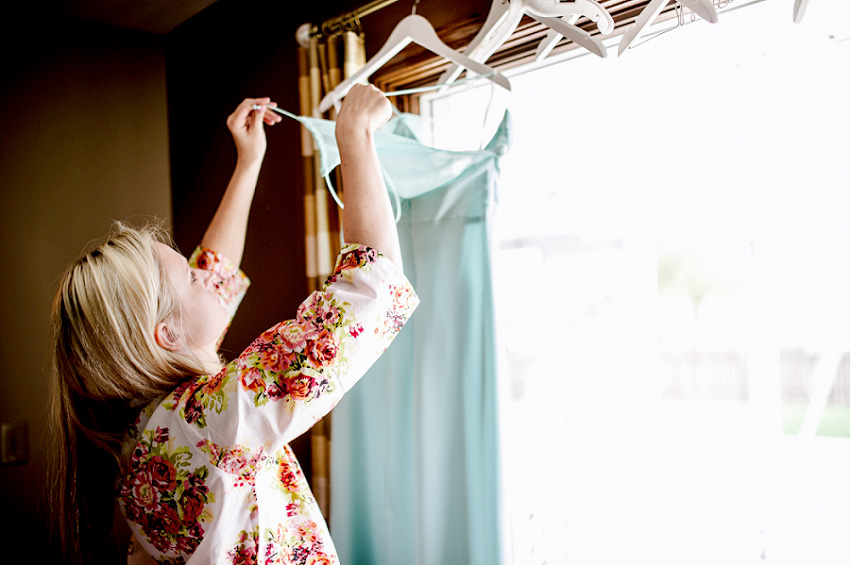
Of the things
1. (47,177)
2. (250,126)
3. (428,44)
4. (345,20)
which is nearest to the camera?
(428,44)

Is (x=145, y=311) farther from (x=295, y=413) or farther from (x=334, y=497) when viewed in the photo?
(x=334, y=497)

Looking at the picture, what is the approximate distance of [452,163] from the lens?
1328 mm

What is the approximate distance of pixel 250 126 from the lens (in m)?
1.54

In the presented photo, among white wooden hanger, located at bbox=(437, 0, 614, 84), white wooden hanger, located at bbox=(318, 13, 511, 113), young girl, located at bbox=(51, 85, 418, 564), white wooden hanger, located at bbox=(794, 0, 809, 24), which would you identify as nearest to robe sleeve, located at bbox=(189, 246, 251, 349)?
young girl, located at bbox=(51, 85, 418, 564)

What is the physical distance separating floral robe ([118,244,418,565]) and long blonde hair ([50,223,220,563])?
0.19 feet

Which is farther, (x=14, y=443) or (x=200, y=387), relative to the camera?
(x=14, y=443)

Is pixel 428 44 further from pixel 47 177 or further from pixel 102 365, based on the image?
pixel 47 177

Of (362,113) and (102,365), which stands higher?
(362,113)

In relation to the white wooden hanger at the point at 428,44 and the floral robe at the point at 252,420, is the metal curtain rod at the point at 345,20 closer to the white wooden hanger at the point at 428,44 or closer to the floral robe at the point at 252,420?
the white wooden hanger at the point at 428,44

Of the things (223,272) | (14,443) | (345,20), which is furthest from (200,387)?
(14,443)

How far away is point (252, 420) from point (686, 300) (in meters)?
0.97

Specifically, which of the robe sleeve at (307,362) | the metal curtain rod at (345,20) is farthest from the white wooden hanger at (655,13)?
the metal curtain rod at (345,20)

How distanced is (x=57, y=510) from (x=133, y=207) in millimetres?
1506

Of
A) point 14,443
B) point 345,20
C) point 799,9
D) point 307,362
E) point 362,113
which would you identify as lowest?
point 14,443
